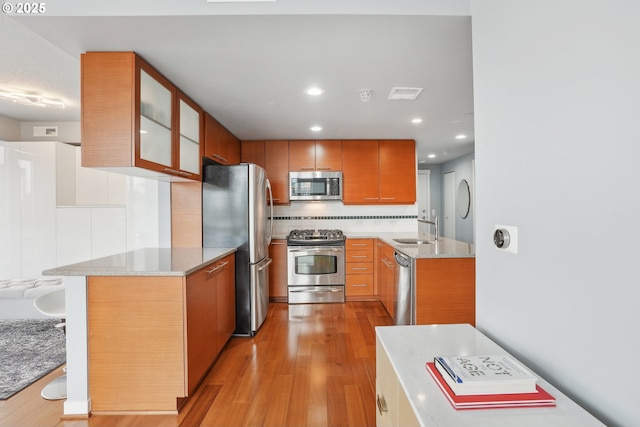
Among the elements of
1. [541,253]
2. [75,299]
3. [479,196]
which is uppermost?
[479,196]

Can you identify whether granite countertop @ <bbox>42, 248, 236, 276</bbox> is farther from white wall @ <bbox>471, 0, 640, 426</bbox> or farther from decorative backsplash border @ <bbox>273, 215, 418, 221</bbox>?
decorative backsplash border @ <bbox>273, 215, 418, 221</bbox>

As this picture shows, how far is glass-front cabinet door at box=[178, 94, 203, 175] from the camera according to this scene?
263 cm

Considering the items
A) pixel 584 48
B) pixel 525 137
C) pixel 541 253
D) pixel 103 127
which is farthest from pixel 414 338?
pixel 103 127

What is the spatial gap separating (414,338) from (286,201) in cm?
351

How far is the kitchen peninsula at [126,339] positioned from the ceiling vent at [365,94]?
1.91 metres

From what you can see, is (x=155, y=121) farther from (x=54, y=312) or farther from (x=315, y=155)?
(x=315, y=155)

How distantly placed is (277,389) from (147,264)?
3.99ft

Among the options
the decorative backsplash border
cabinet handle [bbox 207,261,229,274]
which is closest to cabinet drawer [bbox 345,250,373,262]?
the decorative backsplash border

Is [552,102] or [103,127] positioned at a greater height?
[103,127]

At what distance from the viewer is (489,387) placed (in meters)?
0.77

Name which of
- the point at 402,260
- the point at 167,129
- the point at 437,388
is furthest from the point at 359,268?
the point at 437,388

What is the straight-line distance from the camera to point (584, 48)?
797 mm

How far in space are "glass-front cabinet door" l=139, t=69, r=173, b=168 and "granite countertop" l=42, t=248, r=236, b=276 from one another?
0.71 m

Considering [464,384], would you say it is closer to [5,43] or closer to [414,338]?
[414,338]
